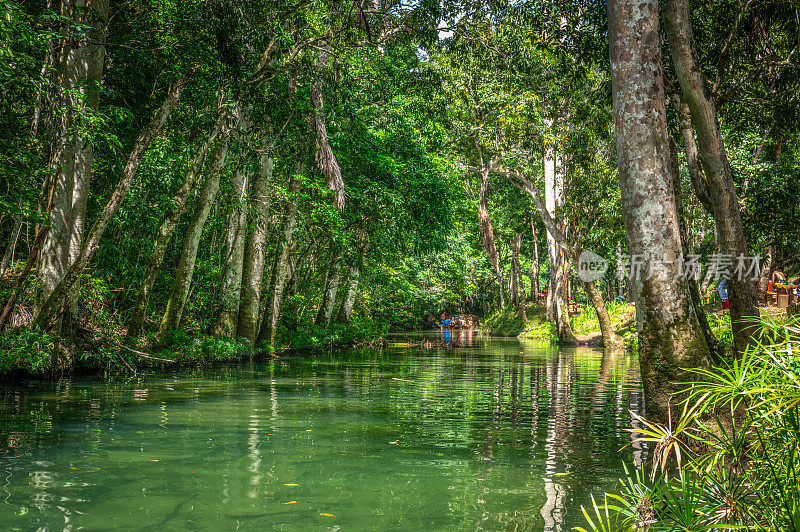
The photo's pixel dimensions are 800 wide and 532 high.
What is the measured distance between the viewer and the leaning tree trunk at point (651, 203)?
6027 mm

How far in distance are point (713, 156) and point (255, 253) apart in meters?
13.9

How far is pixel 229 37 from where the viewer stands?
40.0ft

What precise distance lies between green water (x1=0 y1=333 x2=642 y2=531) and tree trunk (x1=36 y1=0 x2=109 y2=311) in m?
2.26

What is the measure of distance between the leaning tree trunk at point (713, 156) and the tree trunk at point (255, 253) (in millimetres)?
12313

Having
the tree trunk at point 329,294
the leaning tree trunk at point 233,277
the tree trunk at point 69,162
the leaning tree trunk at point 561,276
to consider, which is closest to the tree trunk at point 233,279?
the leaning tree trunk at point 233,277

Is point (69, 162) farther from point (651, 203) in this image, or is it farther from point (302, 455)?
point (651, 203)

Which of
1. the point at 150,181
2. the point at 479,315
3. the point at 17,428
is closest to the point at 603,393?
the point at 17,428

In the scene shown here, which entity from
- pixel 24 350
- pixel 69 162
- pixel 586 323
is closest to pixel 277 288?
pixel 69 162

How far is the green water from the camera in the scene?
161 inches

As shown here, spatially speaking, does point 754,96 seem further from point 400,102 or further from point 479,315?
point 479,315

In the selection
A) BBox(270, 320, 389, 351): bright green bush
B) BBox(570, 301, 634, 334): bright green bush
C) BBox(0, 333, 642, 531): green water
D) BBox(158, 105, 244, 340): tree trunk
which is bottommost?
BBox(0, 333, 642, 531): green water

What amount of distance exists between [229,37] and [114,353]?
646cm

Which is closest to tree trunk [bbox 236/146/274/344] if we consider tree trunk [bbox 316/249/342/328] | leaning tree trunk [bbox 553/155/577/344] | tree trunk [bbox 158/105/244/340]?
tree trunk [bbox 158/105/244/340]

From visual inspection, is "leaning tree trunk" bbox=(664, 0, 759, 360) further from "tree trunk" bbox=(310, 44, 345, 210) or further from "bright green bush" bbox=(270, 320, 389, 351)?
"bright green bush" bbox=(270, 320, 389, 351)
